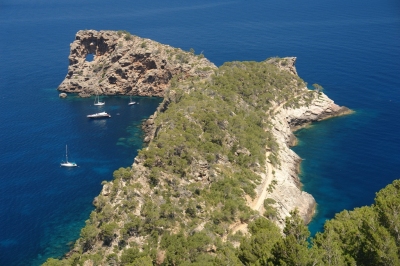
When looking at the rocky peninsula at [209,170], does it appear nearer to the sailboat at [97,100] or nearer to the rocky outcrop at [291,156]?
the rocky outcrop at [291,156]

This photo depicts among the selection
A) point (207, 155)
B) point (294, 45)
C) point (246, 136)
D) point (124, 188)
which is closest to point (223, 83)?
point (246, 136)

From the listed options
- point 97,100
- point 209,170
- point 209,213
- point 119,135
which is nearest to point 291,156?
point 209,170

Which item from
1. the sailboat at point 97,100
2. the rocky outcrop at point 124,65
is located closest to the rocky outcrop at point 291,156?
the rocky outcrop at point 124,65

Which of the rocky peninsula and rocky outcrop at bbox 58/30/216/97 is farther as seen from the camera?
rocky outcrop at bbox 58/30/216/97

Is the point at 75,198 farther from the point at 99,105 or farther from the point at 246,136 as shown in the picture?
the point at 99,105

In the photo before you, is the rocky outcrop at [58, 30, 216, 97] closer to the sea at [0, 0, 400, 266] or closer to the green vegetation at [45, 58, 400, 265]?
the sea at [0, 0, 400, 266]

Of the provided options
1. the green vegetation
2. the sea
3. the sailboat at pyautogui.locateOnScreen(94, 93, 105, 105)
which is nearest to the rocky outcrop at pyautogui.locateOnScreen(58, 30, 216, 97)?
the sailboat at pyautogui.locateOnScreen(94, 93, 105, 105)

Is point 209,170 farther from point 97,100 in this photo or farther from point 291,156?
point 97,100
